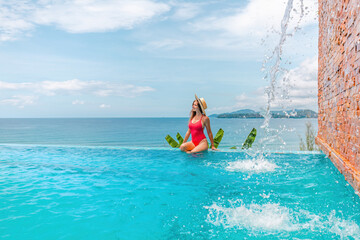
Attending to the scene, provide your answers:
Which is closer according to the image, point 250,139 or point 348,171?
Answer: point 348,171

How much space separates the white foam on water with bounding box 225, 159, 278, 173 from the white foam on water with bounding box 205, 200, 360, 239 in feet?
8.42

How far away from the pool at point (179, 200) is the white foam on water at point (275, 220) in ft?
0.04

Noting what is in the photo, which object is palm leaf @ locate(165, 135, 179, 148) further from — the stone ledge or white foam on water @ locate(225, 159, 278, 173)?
the stone ledge

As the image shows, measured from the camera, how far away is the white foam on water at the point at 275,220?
3389 millimetres

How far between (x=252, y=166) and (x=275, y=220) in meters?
3.57

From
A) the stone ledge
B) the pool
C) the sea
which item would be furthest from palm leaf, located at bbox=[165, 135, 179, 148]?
the stone ledge

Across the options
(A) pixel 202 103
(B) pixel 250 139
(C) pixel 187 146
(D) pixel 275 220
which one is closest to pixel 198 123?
(A) pixel 202 103

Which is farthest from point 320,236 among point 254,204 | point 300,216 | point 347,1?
point 347,1

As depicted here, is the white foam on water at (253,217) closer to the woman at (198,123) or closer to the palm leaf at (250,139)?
the woman at (198,123)

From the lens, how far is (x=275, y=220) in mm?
3703

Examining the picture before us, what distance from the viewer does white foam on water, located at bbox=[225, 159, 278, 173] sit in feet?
22.2

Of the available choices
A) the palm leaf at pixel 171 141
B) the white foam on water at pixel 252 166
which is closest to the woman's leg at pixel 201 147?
the white foam on water at pixel 252 166

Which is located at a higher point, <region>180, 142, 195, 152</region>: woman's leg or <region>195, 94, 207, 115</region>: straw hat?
<region>195, 94, 207, 115</region>: straw hat

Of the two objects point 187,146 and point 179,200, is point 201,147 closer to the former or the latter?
point 187,146
